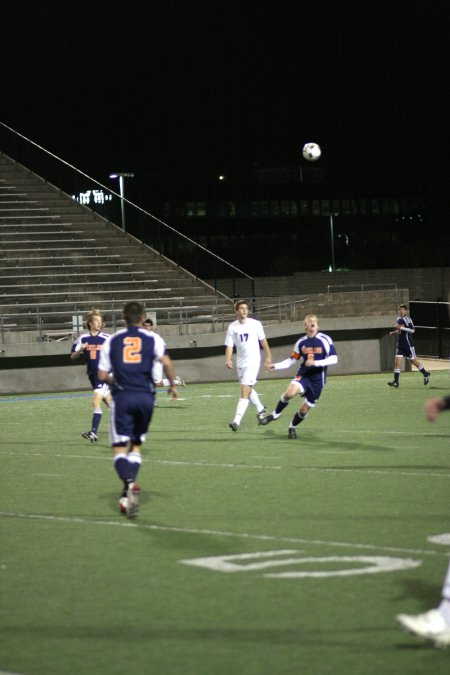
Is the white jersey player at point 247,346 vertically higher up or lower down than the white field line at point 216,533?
higher up

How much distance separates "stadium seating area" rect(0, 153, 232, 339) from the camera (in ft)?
112

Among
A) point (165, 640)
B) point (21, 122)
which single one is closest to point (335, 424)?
point (165, 640)

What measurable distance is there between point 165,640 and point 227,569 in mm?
1719

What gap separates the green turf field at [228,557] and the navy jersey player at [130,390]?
0.46 meters

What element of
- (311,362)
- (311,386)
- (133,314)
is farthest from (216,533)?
(311,386)

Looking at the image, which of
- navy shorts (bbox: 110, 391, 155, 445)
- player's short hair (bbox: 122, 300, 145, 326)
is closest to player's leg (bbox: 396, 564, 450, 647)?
navy shorts (bbox: 110, 391, 155, 445)

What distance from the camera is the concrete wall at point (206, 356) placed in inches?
1203

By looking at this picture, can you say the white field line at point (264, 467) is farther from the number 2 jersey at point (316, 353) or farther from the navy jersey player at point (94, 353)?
the number 2 jersey at point (316, 353)

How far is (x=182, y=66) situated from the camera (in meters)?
65.1

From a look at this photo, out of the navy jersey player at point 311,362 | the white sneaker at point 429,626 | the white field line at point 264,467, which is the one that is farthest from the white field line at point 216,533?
the navy jersey player at point 311,362

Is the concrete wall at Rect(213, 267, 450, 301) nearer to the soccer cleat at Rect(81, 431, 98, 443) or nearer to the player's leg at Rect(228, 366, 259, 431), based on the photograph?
the player's leg at Rect(228, 366, 259, 431)

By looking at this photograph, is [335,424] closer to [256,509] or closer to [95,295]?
[256,509]

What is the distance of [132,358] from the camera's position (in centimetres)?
1013

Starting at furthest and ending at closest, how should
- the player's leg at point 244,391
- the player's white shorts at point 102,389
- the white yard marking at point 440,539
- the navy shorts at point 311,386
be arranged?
1. the player's leg at point 244,391
2. the player's white shorts at point 102,389
3. the navy shorts at point 311,386
4. the white yard marking at point 440,539
